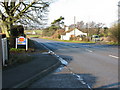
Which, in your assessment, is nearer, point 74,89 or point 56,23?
point 74,89

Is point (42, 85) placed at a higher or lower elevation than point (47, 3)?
lower

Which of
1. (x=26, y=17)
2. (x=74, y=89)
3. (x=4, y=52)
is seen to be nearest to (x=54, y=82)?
(x=74, y=89)

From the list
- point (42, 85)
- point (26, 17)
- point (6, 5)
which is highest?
point (6, 5)

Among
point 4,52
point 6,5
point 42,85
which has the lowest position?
point 42,85

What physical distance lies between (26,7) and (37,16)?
72.2 inches

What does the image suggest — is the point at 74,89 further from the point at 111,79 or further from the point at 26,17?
the point at 26,17

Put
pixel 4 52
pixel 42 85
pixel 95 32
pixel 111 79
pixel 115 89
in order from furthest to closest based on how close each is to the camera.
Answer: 1. pixel 95 32
2. pixel 4 52
3. pixel 111 79
4. pixel 42 85
5. pixel 115 89

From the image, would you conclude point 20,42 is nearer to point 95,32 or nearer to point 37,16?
point 37,16

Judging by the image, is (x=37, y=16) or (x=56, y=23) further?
(x=56, y=23)

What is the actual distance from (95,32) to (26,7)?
197ft

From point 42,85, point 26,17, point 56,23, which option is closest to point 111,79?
point 42,85

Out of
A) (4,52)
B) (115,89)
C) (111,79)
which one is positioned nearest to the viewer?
(115,89)

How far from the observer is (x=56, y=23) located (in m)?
95.8

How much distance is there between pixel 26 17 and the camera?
2308 cm
